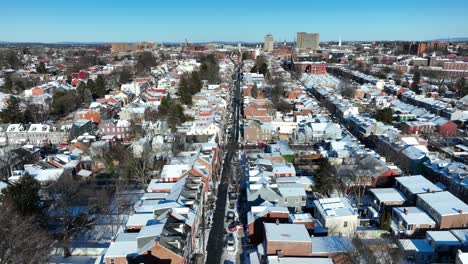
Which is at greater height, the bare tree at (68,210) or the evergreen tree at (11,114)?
the evergreen tree at (11,114)

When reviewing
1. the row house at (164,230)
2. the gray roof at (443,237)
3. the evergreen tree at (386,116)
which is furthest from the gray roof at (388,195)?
the evergreen tree at (386,116)

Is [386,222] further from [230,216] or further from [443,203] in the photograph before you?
[230,216]

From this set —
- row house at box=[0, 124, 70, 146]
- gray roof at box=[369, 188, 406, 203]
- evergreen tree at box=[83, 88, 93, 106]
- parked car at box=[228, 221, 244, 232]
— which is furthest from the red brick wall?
evergreen tree at box=[83, 88, 93, 106]

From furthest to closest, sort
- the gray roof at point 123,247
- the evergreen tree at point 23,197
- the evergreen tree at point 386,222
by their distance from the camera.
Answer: the evergreen tree at point 386,222 → the evergreen tree at point 23,197 → the gray roof at point 123,247

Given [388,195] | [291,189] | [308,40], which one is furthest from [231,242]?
[308,40]

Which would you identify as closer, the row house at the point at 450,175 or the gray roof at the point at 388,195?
the gray roof at the point at 388,195

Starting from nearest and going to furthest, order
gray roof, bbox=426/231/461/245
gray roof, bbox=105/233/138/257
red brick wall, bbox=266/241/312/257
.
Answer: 1. gray roof, bbox=105/233/138/257
2. red brick wall, bbox=266/241/312/257
3. gray roof, bbox=426/231/461/245

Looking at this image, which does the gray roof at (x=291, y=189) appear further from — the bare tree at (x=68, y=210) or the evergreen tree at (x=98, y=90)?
the evergreen tree at (x=98, y=90)

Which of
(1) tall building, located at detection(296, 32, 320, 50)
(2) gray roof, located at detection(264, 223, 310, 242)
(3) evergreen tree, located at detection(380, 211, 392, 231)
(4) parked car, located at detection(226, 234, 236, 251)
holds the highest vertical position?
(1) tall building, located at detection(296, 32, 320, 50)

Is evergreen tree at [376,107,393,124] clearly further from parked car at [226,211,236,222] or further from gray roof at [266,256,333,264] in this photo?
gray roof at [266,256,333,264]

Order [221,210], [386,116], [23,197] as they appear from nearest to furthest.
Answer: [23,197] → [221,210] → [386,116]
